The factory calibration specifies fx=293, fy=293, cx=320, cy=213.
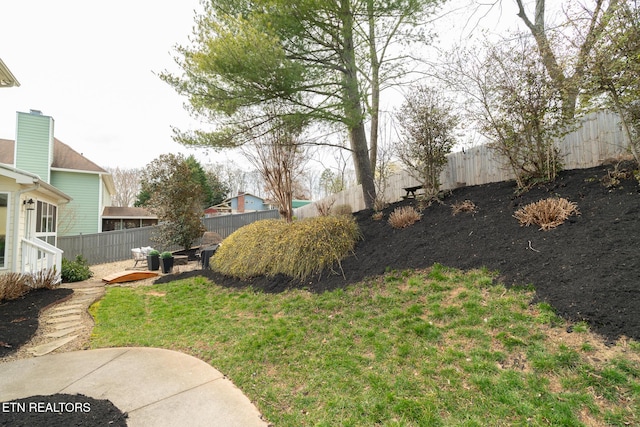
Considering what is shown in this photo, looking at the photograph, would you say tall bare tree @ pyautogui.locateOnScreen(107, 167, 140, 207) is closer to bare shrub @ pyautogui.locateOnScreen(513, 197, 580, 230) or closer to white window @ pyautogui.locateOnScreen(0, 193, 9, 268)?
white window @ pyautogui.locateOnScreen(0, 193, 9, 268)

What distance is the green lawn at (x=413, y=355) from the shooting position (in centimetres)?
205

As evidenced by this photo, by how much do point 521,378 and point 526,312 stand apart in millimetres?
843

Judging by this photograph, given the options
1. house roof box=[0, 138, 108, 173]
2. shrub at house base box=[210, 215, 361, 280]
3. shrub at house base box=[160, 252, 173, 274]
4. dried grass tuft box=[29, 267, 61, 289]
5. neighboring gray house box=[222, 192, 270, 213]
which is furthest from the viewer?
neighboring gray house box=[222, 192, 270, 213]

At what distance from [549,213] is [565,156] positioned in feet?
7.54

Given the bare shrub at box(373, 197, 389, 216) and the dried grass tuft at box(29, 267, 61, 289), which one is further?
the bare shrub at box(373, 197, 389, 216)

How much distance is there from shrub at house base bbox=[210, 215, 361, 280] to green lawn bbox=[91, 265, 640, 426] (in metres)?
0.92

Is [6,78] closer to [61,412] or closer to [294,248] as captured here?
[294,248]

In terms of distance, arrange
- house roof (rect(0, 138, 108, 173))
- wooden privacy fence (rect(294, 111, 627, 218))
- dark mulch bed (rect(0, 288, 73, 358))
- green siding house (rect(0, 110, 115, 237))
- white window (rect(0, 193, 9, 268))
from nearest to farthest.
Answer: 1. dark mulch bed (rect(0, 288, 73, 358))
2. wooden privacy fence (rect(294, 111, 627, 218))
3. white window (rect(0, 193, 9, 268))
4. green siding house (rect(0, 110, 115, 237))
5. house roof (rect(0, 138, 108, 173))

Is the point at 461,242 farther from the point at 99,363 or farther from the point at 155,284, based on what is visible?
the point at 155,284

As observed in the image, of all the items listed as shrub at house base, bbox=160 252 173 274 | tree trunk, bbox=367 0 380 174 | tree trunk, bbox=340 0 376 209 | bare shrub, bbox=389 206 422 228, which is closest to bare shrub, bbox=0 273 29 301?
shrub at house base, bbox=160 252 173 274

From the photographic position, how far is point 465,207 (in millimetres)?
5477

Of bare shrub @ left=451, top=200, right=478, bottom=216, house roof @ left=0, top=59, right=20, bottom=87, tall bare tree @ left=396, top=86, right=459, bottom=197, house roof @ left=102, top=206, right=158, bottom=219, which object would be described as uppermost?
house roof @ left=0, top=59, right=20, bottom=87

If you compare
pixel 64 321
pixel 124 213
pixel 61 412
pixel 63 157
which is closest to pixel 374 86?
pixel 64 321

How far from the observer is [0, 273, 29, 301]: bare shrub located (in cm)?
520
